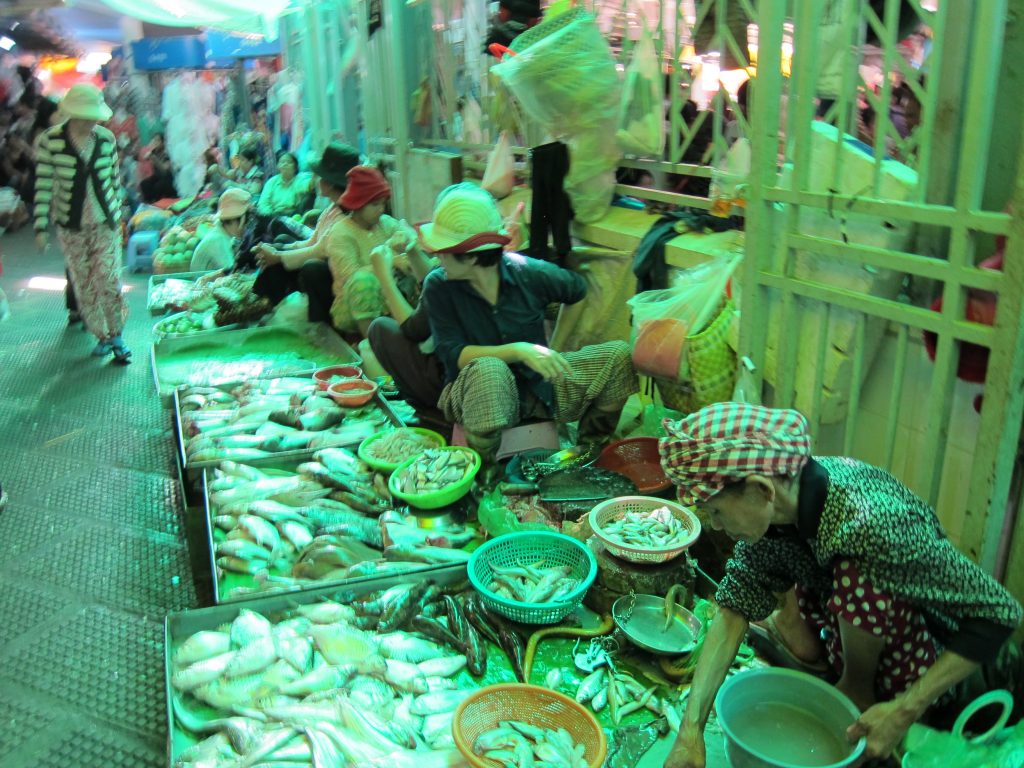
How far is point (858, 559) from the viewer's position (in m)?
1.87

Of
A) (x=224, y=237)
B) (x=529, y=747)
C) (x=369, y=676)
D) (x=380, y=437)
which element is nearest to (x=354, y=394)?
(x=380, y=437)

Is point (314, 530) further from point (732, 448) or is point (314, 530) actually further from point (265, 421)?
point (732, 448)

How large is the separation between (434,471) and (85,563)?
167 cm

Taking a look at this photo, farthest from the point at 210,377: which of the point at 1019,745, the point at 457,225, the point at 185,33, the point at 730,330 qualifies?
the point at 185,33

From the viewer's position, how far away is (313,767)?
2115 mm

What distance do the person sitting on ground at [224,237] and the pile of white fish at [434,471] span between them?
544cm

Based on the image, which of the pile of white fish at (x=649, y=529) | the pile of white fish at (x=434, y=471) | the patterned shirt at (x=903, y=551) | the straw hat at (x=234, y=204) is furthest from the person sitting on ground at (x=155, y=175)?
the patterned shirt at (x=903, y=551)

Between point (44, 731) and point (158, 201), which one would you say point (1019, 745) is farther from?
point (158, 201)

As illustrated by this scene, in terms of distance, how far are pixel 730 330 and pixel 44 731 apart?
290 centimetres

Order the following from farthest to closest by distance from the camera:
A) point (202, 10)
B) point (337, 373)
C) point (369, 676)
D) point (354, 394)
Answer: point (202, 10) → point (337, 373) → point (354, 394) → point (369, 676)

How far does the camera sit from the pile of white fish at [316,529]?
10.2 feet

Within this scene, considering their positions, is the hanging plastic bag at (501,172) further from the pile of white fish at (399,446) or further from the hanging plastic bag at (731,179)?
the pile of white fish at (399,446)

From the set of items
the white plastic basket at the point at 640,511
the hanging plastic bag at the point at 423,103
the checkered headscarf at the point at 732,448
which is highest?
the hanging plastic bag at the point at 423,103

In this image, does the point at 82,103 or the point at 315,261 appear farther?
the point at 315,261
